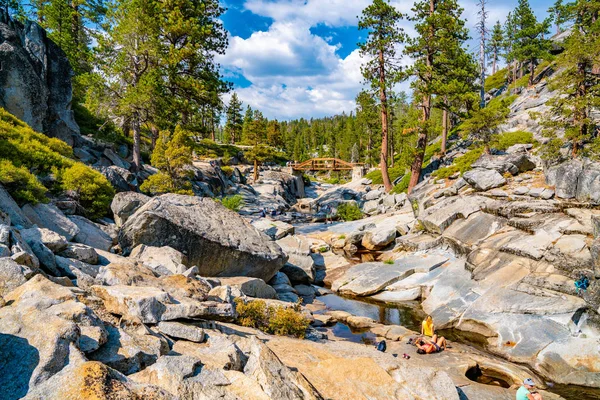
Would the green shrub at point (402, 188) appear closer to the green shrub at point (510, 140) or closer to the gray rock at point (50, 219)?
the green shrub at point (510, 140)

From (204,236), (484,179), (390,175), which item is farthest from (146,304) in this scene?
(390,175)

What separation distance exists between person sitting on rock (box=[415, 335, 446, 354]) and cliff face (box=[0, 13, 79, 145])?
25509mm

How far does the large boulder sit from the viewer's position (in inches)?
537

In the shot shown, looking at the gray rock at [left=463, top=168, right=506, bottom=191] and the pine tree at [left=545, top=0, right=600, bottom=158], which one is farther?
the gray rock at [left=463, top=168, right=506, bottom=191]

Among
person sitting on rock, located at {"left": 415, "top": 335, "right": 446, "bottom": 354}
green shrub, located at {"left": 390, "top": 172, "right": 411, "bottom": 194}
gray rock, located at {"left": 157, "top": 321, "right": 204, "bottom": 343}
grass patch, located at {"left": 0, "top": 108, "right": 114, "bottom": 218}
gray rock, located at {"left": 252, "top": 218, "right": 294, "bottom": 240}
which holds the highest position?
grass patch, located at {"left": 0, "top": 108, "right": 114, "bottom": 218}

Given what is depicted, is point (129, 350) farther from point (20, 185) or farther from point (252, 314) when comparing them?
point (20, 185)

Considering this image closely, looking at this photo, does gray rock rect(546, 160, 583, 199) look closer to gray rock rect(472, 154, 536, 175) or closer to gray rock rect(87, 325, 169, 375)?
gray rock rect(472, 154, 536, 175)

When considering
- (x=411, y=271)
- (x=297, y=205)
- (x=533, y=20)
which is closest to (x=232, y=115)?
(x=297, y=205)

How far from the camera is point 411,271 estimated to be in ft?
62.2

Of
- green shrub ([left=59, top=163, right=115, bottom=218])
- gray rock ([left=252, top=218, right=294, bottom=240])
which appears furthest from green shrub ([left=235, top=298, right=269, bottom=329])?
gray rock ([left=252, top=218, right=294, bottom=240])

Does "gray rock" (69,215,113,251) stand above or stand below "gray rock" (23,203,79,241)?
below

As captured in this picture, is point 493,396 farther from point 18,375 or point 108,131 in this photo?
point 108,131

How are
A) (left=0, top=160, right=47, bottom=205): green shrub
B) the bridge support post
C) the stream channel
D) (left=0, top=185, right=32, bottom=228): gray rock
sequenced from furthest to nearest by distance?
the bridge support post
(left=0, top=160, right=47, bottom=205): green shrub
(left=0, top=185, right=32, bottom=228): gray rock
the stream channel

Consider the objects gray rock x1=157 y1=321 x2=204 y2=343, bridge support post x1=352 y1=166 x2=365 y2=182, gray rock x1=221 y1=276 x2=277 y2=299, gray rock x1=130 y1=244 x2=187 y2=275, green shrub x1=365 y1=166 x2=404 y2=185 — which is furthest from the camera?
bridge support post x1=352 y1=166 x2=365 y2=182
